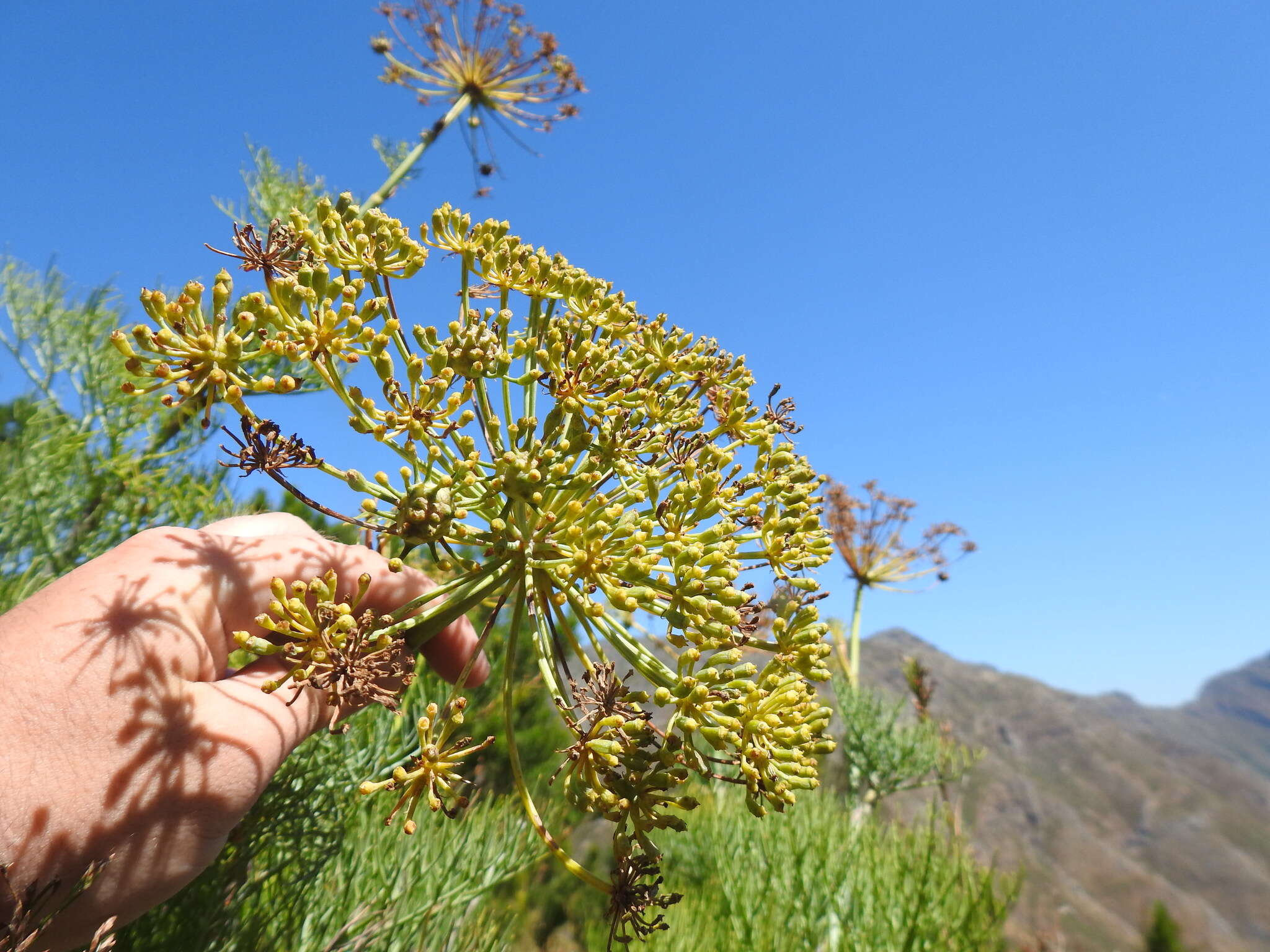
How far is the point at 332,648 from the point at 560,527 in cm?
55

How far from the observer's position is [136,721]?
4.29 feet

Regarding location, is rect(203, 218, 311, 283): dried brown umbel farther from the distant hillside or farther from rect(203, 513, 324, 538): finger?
the distant hillside

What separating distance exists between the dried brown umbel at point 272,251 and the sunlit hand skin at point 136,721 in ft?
2.14

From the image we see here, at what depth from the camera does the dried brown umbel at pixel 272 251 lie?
162cm

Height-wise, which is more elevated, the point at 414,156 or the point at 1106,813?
the point at 414,156

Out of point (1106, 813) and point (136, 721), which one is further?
point (1106, 813)

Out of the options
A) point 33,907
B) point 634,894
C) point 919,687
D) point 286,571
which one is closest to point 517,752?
point 634,894

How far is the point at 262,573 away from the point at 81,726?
42 cm

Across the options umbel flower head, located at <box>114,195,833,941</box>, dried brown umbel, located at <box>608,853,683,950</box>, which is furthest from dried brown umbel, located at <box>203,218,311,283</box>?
dried brown umbel, located at <box>608,853,683,950</box>

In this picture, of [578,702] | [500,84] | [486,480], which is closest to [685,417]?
[486,480]

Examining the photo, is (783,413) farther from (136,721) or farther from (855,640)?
(855,640)

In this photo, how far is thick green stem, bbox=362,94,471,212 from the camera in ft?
10.7

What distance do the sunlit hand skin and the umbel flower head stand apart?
17cm

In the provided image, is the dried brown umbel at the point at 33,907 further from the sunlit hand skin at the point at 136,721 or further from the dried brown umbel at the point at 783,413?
the dried brown umbel at the point at 783,413
